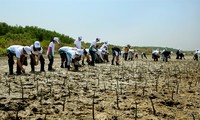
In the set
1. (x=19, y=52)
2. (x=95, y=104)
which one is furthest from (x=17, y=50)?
(x=95, y=104)

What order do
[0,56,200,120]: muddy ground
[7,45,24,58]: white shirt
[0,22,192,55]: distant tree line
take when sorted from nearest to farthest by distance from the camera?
[0,56,200,120]: muddy ground < [7,45,24,58]: white shirt < [0,22,192,55]: distant tree line

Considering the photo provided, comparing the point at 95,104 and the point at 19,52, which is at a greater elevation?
the point at 19,52

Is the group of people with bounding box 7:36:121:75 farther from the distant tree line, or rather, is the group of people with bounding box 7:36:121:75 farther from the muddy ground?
the distant tree line

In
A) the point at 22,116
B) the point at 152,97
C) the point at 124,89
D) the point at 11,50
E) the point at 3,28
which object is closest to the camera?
the point at 22,116

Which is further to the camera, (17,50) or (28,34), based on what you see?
(28,34)

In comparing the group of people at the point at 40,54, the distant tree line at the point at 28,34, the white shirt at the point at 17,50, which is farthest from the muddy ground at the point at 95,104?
the distant tree line at the point at 28,34

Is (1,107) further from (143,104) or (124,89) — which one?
(124,89)

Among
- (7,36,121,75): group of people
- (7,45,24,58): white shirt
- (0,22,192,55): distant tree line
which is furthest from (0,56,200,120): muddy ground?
(0,22,192,55): distant tree line

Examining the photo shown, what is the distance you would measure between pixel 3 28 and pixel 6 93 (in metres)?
32.0

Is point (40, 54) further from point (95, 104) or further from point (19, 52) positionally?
point (95, 104)

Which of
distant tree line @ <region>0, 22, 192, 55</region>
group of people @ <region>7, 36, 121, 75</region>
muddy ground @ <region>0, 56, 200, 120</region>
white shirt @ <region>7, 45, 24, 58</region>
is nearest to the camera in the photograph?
muddy ground @ <region>0, 56, 200, 120</region>

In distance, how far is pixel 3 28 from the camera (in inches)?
1388

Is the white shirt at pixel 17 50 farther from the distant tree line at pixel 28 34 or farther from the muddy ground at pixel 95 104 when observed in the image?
the distant tree line at pixel 28 34

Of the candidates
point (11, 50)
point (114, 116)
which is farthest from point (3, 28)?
point (114, 116)
